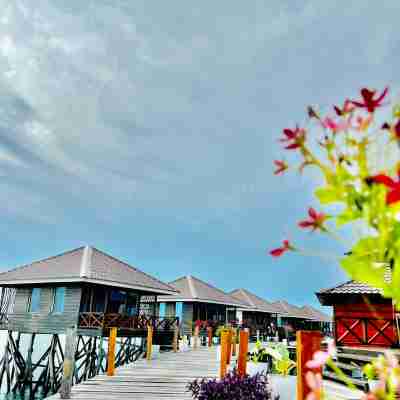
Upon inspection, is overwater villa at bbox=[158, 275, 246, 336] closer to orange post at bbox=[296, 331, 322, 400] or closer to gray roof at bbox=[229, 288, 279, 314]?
gray roof at bbox=[229, 288, 279, 314]

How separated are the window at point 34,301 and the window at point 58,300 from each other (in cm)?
127

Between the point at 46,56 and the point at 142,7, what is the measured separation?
8.08 meters

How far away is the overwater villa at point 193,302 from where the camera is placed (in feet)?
96.6

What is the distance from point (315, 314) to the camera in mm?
46094

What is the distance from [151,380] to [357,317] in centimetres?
746

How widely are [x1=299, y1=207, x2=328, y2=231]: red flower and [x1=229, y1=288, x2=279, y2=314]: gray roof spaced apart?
35229 millimetres

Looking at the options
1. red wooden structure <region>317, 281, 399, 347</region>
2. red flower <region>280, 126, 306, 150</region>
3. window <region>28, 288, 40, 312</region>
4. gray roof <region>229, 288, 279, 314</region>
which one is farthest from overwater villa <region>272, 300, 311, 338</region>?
red flower <region>280, 126, 306, 150</region>

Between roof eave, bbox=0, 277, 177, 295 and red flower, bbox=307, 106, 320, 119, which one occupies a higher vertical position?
roof eave, bbox=0, 277, 177, 295

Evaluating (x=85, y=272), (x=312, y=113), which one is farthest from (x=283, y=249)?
(x=85, y=272)

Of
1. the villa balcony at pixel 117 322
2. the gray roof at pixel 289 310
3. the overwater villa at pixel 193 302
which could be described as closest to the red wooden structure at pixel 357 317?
the villa balcony at pixel 117 322

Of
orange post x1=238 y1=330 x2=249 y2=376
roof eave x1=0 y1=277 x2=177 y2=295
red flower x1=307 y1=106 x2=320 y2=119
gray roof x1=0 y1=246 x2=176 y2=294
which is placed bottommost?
orange post x1=238 y1=330 x2=249 y2=376

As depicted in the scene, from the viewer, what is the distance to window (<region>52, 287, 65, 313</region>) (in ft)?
66.6

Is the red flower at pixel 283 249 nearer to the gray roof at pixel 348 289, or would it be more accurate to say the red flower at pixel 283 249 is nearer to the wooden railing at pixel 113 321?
the gray roof at pixel 348 289

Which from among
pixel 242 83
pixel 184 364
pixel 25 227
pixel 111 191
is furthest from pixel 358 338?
pixel 25 227
